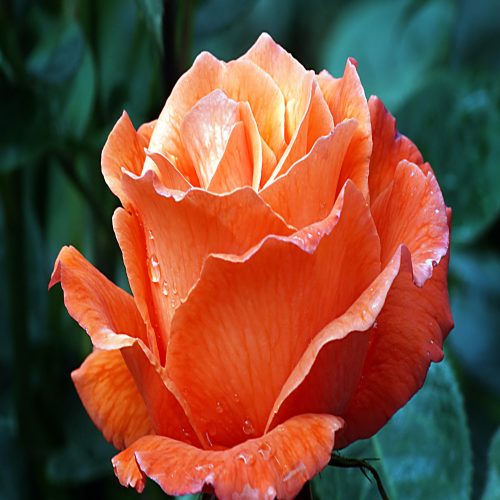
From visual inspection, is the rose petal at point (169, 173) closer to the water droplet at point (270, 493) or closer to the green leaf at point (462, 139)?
the water droplet at point (270, 493)

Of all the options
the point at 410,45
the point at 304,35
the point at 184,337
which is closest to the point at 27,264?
the point at 184,337

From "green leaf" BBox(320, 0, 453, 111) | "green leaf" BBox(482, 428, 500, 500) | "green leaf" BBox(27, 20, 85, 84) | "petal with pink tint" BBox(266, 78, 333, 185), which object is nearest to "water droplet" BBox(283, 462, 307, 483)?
"petal with pink tint" BBox(266, 78, 333, 185)

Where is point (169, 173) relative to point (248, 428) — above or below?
above

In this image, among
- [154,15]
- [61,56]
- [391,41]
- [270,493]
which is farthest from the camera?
[391,41]

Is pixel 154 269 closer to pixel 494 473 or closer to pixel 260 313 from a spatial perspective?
pixel 260 313

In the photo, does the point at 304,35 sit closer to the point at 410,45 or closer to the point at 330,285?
the point at 410,45

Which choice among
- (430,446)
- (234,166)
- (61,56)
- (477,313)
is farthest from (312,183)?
(477,313)

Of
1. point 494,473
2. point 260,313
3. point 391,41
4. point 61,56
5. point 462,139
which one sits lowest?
point 494,473
